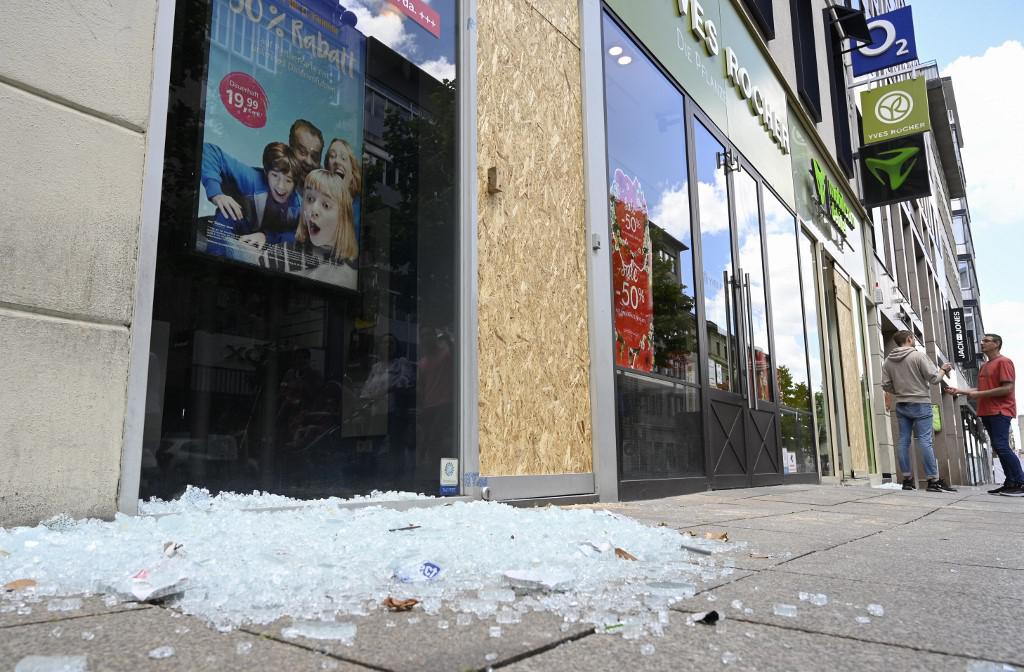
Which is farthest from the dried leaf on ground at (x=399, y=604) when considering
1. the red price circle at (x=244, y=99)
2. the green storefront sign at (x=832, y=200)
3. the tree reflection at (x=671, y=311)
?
the green storefront sign at (x=832, y=200)

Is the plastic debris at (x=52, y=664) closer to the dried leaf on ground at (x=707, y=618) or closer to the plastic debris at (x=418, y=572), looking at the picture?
the plastic debris at (x=418, y=572)

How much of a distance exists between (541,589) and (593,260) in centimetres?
342

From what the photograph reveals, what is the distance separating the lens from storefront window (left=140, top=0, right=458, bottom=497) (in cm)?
281

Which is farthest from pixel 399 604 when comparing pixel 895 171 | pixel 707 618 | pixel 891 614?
pixel 895 171

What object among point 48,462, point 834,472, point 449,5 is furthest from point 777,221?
point 48,462

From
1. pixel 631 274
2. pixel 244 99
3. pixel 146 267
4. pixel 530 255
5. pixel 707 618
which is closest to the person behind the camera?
pixel 707 618

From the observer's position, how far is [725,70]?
7922 mm

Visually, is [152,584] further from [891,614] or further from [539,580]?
[891,614]

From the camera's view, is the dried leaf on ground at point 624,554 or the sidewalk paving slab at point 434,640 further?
the dried leaf on ground at point 624,554

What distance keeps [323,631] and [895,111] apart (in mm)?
16540

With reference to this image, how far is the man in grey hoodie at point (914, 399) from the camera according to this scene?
293 inches

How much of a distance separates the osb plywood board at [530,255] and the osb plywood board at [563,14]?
1.7 inches

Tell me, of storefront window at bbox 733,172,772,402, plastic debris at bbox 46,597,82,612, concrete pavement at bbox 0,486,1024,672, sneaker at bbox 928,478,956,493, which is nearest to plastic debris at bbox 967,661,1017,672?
concrete pavement at bbox 0,486,1024,672

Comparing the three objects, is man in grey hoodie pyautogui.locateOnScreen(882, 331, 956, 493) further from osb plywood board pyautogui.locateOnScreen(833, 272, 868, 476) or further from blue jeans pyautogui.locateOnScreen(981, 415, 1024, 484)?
osb plywood board pyautogui.locateOnScreen(833, 272, 868, 476)
